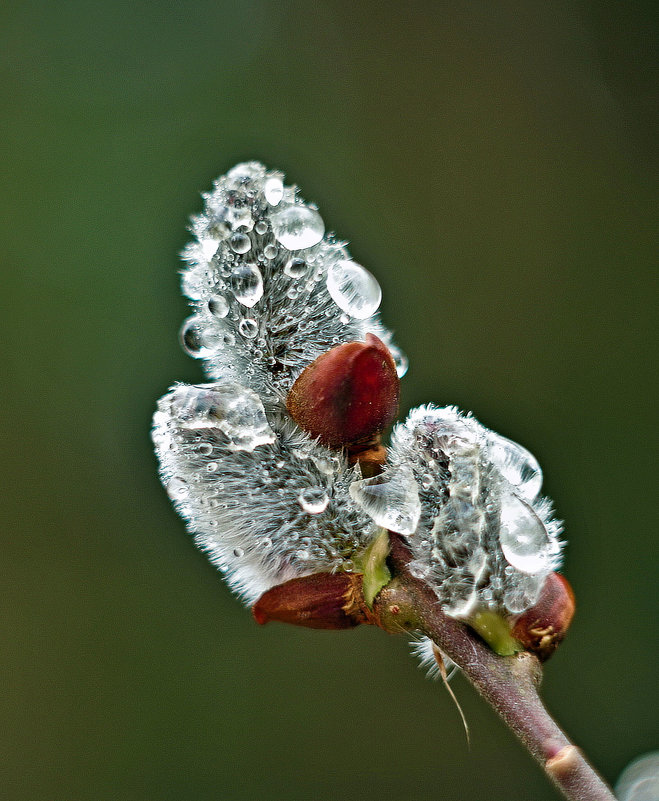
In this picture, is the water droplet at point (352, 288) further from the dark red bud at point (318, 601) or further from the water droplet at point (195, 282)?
the dark red bud at point (318, 601)

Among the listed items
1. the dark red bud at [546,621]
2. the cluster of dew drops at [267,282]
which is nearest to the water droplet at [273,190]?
the cluster of dew drops at [267,282]

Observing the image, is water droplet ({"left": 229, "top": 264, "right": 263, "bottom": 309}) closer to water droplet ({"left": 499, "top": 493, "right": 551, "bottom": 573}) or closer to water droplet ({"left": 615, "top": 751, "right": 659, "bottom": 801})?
water droplet ({"left": 499, "top": 493, "right": 551, "bottom": 573})

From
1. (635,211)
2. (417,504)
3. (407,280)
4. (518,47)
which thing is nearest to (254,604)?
(417,504)

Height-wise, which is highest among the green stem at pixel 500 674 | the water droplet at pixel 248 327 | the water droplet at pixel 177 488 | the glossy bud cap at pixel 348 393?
the water droplet at pixel 248 327

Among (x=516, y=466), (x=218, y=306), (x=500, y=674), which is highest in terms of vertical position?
(x=218, y=306)

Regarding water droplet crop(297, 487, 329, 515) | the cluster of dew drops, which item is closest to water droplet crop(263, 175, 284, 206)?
the cluster of dew drops

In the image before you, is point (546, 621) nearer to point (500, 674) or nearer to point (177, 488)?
point (500, 674)

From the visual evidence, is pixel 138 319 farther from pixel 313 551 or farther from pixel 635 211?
pixel 313 551

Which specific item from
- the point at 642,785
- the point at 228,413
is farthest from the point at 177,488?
the point at 642,785
